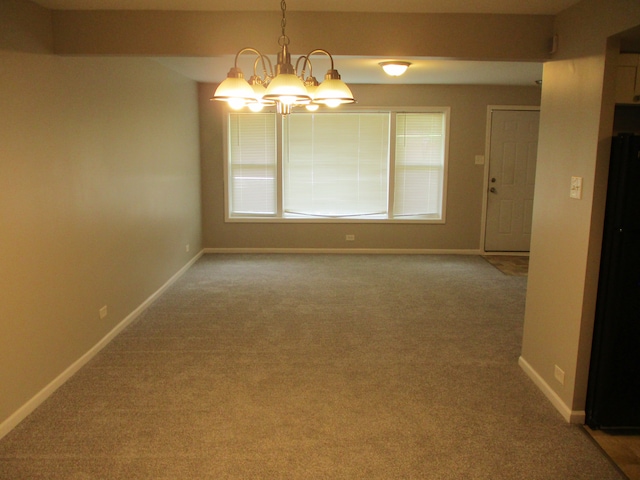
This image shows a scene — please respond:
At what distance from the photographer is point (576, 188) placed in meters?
2.78

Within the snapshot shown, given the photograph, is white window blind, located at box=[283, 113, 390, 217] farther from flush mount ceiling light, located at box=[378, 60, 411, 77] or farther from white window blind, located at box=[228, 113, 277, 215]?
flush mount ceiling light, located at box=[378, 60, 411, 77]

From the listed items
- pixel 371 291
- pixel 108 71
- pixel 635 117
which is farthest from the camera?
pixel 371 291

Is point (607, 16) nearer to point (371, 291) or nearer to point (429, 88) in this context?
point (371, 291)

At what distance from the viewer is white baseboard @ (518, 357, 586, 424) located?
2832 mm

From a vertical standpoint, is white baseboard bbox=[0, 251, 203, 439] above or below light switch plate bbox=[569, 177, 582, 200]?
below

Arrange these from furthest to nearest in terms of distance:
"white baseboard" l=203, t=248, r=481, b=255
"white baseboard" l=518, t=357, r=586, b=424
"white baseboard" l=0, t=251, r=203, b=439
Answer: "white baseboard" l=203, t=248, r=481, b=255, "white baseboard" l=518, t=357, r=586, b=424, "white baseboard" l=0, t=251, r=203, b=439

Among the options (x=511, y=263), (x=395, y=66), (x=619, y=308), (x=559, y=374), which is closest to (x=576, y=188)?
(x=619, y=308)

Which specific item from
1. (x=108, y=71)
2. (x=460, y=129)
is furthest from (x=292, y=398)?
(x=460, y=129)

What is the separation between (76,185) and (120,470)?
1.97 meters

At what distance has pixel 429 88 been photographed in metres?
7.02

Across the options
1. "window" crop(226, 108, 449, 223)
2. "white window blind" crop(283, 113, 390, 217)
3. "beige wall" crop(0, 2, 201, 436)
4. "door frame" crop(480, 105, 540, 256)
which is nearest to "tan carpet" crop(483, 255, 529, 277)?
"door frame" crop(480, 105, 540, 256)

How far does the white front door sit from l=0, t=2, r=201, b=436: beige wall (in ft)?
15.1

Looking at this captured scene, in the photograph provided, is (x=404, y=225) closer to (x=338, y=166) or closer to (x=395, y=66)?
(x=338, y=166)

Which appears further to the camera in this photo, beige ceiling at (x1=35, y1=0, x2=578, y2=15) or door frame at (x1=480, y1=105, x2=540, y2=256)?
door frame at (x1=480, y1=105, x2=540, y2=256)
